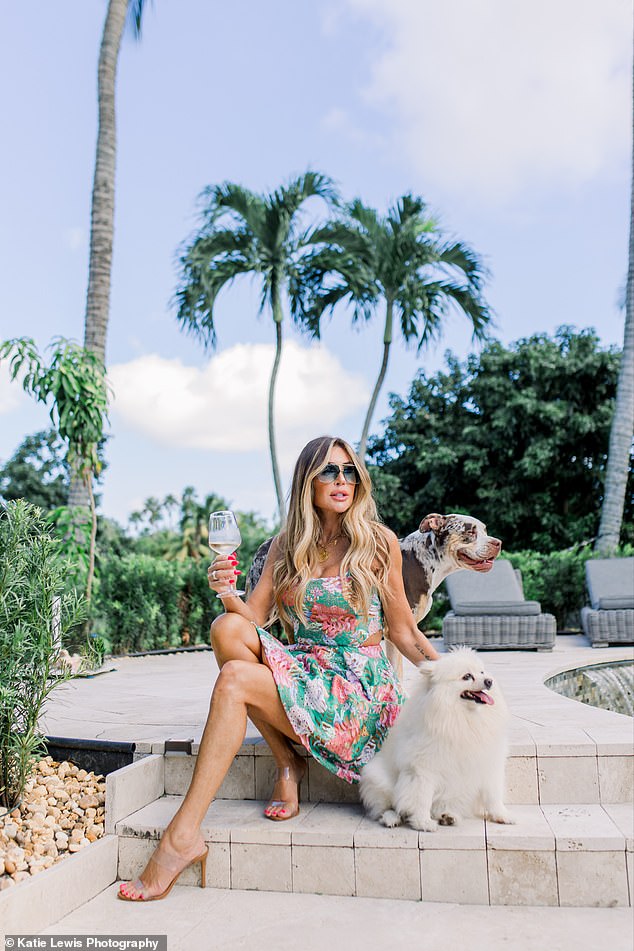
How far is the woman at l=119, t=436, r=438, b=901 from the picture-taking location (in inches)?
103

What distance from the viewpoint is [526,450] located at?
15.5 metres

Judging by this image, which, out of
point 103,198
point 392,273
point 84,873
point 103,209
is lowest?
point 84,873

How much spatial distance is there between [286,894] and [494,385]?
576 inches

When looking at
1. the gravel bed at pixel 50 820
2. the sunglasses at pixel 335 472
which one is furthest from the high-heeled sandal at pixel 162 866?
the sunglasses at pixel 335 472

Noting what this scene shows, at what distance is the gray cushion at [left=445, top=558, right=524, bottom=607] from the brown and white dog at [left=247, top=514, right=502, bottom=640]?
168 inches

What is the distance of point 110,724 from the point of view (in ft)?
12.9

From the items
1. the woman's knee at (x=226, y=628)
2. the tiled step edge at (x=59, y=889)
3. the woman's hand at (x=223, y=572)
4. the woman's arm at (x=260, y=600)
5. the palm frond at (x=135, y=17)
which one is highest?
the palm frond at (x=135, y=17)

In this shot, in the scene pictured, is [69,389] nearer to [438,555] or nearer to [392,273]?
[438,555]

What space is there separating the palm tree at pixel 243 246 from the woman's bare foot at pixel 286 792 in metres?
10.4

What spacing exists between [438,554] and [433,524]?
181 millimetres

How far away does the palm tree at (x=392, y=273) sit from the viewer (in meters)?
12.5

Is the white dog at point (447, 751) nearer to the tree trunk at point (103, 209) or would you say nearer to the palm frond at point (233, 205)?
the tree trunk at point (103, 209)

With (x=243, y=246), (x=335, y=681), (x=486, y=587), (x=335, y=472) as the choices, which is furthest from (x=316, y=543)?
(x=243, y=246)

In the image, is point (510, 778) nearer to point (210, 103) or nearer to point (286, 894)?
point (286, 894)
